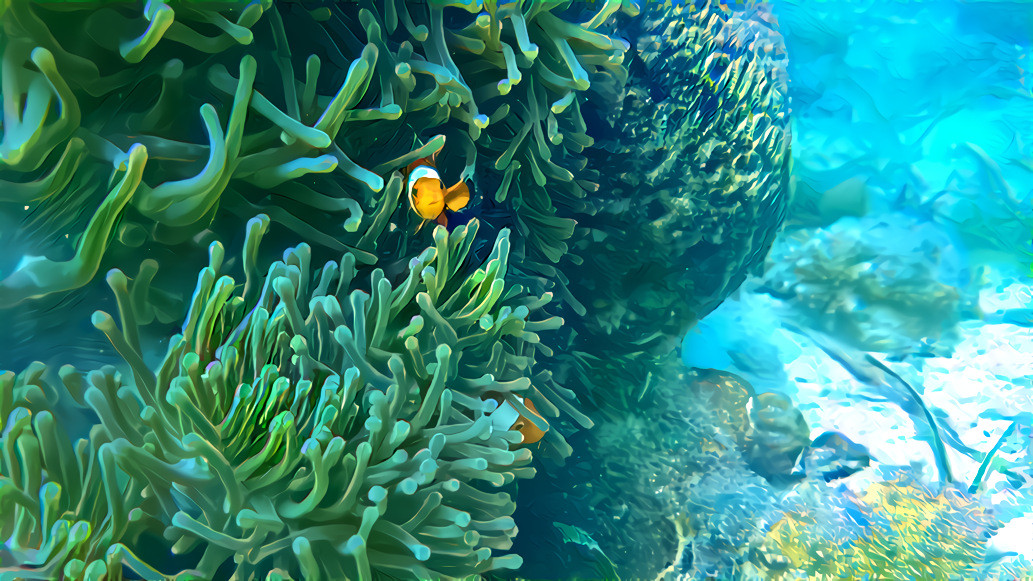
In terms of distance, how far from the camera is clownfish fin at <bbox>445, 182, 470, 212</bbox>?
0.87m

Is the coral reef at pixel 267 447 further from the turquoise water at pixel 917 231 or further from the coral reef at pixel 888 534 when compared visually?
the turquoise water at pixel 917 231

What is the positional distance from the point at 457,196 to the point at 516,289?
0.19 meters

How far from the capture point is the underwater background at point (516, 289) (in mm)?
585

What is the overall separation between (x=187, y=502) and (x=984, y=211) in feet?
5.75

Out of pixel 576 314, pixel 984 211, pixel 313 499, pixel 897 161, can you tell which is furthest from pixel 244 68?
pixel 984 211

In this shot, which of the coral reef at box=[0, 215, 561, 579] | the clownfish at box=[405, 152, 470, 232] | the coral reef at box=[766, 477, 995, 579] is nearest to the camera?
the coral reef at box=[0, 215, 561, 579]

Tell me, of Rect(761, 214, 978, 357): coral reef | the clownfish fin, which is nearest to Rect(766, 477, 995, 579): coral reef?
Rect(761, 214, 978, 357): coral reef

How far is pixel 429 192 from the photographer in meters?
0.82

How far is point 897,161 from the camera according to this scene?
1.30 m

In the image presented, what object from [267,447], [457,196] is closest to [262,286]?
[267,447]

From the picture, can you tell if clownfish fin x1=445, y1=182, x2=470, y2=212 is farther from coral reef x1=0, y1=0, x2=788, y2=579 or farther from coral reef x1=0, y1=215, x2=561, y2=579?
coral reef x1=0, y1=215, x2=561, y2=579

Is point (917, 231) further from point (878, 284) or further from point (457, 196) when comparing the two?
point (457, 196)

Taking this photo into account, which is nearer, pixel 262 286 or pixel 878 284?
pixel 262 286

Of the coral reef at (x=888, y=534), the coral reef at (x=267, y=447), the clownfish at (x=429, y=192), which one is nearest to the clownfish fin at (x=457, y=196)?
the clownfish at (x=429, y=192)
